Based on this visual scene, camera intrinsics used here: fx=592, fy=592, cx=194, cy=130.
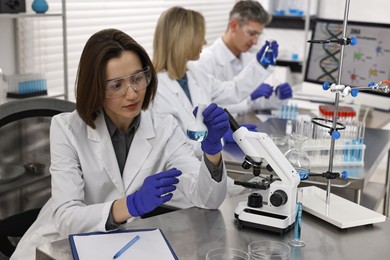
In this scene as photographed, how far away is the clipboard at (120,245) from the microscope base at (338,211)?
468 millimetres

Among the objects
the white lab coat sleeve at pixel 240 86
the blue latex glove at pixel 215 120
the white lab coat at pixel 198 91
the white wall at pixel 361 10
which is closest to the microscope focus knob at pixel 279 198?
the blue latex glove at pixel 215 120

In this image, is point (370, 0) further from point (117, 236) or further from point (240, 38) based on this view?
point (117, 236)

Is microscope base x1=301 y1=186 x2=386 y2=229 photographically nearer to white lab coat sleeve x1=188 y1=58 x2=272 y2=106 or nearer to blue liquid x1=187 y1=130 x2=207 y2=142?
blue liquid x1=187 y1=130 x2=207 y2=142

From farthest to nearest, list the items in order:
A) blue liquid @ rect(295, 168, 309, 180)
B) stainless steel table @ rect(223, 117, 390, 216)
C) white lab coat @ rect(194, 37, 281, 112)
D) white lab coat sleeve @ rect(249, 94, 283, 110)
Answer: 1. white lab coat @ rect(194, 37, 281, 112)
2. white lab coat sleeve @ rect(249, 94, 283, 110)
3. stainless steel table @ rect(223, 117, 390, 216)
4. blue liquid @ rect(295, 168, 309, 180)

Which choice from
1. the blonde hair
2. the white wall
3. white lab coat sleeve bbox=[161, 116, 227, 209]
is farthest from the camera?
the white wall

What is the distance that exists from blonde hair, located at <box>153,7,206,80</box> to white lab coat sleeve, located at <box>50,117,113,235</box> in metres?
1.05

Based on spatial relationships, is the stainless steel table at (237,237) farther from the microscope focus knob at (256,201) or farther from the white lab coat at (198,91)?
the white lab coat at (198,91)

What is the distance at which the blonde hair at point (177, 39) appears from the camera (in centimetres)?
280

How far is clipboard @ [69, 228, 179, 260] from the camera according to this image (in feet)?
4.63

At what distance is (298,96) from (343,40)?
2.16m

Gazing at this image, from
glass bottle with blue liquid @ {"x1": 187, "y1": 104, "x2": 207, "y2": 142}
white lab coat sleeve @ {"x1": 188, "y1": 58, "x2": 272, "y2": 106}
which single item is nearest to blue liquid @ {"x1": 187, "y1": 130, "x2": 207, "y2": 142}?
glass bottle with blue liquid @ {"x1": 187, "y1": 104, "x2": 207, "y2": 142}

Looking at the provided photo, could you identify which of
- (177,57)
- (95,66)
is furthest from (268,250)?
(177,57)

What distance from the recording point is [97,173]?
6.12ft

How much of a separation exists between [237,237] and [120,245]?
1.03 ft
